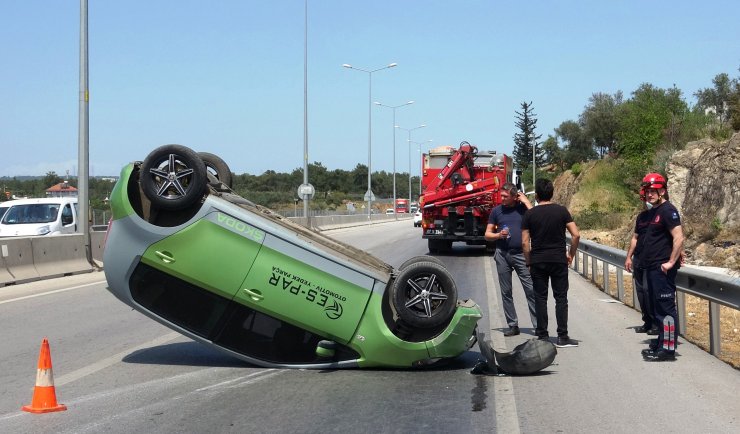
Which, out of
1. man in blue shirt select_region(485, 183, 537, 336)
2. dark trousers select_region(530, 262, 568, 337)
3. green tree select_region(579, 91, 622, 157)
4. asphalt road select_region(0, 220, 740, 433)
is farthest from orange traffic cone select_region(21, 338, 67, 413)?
green tree select_region(579, 91, 622, 157)

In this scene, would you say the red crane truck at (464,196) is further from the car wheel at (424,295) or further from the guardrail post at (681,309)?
the car wheel at (424,295)

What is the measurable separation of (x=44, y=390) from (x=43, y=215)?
18.6 metres

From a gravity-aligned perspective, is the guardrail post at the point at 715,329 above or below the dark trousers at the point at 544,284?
below

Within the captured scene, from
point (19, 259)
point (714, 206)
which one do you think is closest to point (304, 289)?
point (19, 259)

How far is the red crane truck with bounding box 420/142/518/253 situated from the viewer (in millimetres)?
24938

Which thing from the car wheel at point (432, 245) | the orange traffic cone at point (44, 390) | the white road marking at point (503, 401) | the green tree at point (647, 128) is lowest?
the white road marking at point (503, 401)

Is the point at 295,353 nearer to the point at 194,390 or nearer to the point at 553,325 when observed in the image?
the point at 194,390

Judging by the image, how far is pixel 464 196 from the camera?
82.3 ft

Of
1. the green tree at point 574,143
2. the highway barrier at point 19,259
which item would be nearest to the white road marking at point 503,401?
the highway barrier at point 19,259

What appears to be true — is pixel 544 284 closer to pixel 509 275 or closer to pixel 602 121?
pixel 509 275

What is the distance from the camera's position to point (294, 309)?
303 inches

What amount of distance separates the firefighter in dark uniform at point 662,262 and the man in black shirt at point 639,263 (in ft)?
0.52

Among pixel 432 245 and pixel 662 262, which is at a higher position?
pixel 662 262

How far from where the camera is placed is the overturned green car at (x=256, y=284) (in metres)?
7.70
